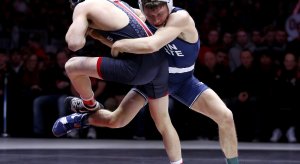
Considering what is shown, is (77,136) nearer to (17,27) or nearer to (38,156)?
(38,156)

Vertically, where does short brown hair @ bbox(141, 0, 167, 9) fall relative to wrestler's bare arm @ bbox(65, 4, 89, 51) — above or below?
above

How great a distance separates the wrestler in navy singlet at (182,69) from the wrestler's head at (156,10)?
128mm

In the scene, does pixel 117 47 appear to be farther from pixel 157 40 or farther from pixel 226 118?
pixel 226 118

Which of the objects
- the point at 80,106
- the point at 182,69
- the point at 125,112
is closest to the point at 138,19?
the point at 182,69

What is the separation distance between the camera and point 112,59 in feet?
15.7

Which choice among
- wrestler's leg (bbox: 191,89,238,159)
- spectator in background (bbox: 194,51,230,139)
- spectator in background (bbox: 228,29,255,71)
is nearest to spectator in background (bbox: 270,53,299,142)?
spectator in background (bbox: 194,51,230,139)

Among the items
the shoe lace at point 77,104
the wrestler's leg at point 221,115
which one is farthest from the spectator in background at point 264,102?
the shoe lace at point 77,104

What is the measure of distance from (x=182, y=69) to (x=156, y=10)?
0.56 metres

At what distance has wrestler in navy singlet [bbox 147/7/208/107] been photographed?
16.4 feet

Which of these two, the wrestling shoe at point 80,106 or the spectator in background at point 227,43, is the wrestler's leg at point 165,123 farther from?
the spectator in background at point 227,43

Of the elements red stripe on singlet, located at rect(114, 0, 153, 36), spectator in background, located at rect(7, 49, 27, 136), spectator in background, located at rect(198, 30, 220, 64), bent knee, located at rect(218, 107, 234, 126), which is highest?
red stripe on singlet, located at rect(114, 0, 153, 36)

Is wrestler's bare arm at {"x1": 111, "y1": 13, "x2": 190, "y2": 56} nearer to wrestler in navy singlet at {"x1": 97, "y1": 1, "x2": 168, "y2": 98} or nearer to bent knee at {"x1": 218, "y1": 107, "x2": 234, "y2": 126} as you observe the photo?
wrestler in navy singlet at {"x1": 97, "y1": 1, "x2": 168, "y2": 98}

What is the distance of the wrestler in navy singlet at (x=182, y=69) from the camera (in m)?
5.01

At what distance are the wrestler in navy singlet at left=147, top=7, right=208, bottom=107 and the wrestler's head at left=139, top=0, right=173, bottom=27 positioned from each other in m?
0.13
